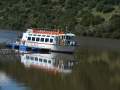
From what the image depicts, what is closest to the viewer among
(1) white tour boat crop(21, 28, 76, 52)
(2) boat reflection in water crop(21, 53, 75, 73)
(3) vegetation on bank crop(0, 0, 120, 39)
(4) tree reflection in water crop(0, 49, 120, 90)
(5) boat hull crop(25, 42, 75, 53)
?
(4) tree reflection in water crop(0, 49, 120, 90)

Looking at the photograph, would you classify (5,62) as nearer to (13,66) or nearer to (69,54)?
(13,66)

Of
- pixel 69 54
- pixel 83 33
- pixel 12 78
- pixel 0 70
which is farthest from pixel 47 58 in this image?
pixel 83 33

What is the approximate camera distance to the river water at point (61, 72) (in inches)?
2427

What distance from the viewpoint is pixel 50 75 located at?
2741 inches

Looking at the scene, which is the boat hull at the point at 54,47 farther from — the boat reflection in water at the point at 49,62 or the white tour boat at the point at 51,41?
the boat reflection in water at the point at 49,62

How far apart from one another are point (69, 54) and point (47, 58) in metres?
9.09

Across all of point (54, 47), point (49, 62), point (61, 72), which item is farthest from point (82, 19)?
point (61, 72)

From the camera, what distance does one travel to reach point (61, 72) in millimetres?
72938

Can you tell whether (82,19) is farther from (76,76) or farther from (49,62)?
(76,76)

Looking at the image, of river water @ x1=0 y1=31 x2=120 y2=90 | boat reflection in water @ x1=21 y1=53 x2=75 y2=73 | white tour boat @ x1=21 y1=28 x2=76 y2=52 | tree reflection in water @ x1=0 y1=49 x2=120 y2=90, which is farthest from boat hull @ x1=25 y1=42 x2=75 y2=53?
tree reflection in water @ x1=0 y1=49 x2=120 y2=90

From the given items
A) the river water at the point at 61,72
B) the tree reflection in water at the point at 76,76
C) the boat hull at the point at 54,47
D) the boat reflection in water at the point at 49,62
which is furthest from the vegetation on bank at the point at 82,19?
the tree reflection in water at the point at 76,76

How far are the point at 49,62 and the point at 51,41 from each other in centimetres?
1680

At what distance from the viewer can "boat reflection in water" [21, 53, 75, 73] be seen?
76.7 metres

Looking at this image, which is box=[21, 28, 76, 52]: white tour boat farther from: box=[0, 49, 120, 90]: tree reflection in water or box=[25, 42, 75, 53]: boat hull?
box=[0, 49, 120, 90]: tree reflection in water
